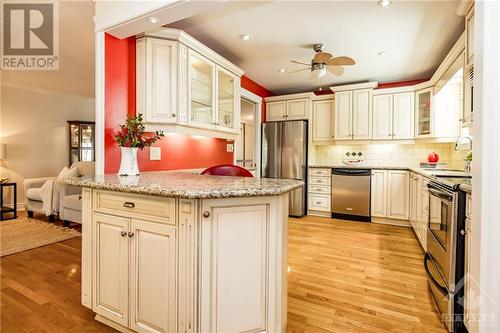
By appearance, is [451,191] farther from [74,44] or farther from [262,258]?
[74,44]

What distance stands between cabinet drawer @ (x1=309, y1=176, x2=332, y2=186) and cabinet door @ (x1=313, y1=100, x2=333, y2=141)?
78 cm

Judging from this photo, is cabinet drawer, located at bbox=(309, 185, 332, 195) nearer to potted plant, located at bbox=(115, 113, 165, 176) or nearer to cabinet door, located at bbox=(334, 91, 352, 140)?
cabinet door, located at bbox=(334, 91, 352, 140)

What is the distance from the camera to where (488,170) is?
89 cm

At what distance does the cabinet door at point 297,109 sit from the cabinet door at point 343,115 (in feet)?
1.82

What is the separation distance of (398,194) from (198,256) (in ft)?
12.6

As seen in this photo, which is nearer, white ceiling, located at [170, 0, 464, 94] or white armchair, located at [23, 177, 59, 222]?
white ceiling, located at [170, 0, 464, 94]

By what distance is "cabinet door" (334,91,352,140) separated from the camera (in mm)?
4543

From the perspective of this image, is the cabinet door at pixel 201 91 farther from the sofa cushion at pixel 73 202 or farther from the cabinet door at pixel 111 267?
the sofa cushion at pixel 73 202

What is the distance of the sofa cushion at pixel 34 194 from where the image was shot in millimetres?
4157

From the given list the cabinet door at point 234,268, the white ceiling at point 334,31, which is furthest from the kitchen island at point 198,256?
the white ceiling at point 334,31

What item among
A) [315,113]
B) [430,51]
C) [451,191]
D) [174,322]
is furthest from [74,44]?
[430,51]

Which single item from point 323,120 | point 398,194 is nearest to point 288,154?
point 323,120

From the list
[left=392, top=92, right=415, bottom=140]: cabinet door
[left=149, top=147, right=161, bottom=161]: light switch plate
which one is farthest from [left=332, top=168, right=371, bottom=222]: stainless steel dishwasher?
[left=149, top=147, right=161, bottom=161]: light switch plate

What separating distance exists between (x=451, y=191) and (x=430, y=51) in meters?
2.47
